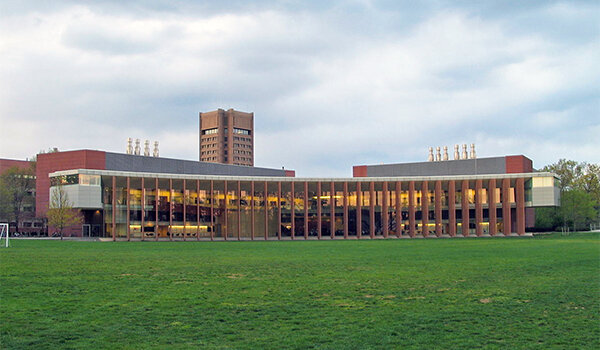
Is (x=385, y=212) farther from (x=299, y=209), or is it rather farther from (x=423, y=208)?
(x=299, y=209)

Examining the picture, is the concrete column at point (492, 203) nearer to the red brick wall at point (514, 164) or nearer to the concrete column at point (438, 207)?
the concrete column at point (438, 207)

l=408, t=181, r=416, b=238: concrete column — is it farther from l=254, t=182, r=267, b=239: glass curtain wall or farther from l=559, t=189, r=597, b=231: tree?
l=559, t=189, r=597, b=231: tree

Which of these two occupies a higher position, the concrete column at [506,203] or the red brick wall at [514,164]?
the red brick wall at [514,164]

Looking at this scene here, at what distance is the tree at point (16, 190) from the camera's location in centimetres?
11162

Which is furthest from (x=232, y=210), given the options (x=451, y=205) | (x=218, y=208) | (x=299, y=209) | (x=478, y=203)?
(x=478, y=203)

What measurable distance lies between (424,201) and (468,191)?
8.45 metres

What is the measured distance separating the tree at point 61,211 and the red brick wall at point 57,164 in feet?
37.1

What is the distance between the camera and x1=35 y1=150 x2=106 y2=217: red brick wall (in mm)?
103562

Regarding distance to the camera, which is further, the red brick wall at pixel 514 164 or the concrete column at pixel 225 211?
the red brick wall at pixel 514 164

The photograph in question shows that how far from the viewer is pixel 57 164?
349 ft

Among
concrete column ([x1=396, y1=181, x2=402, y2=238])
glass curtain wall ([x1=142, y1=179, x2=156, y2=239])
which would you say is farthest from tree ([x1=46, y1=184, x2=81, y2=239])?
concrete column ([x1=396, y1=181, x2=402, y2=238])

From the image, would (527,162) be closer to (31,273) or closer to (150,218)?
(150,218)

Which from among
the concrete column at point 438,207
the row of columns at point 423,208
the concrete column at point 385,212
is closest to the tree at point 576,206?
the row of columns at point 423,208

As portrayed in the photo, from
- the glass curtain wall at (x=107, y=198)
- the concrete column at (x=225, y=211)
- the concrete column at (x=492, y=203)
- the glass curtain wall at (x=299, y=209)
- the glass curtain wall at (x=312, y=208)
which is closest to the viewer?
the glass curtain wall at (x=107, y=198)
